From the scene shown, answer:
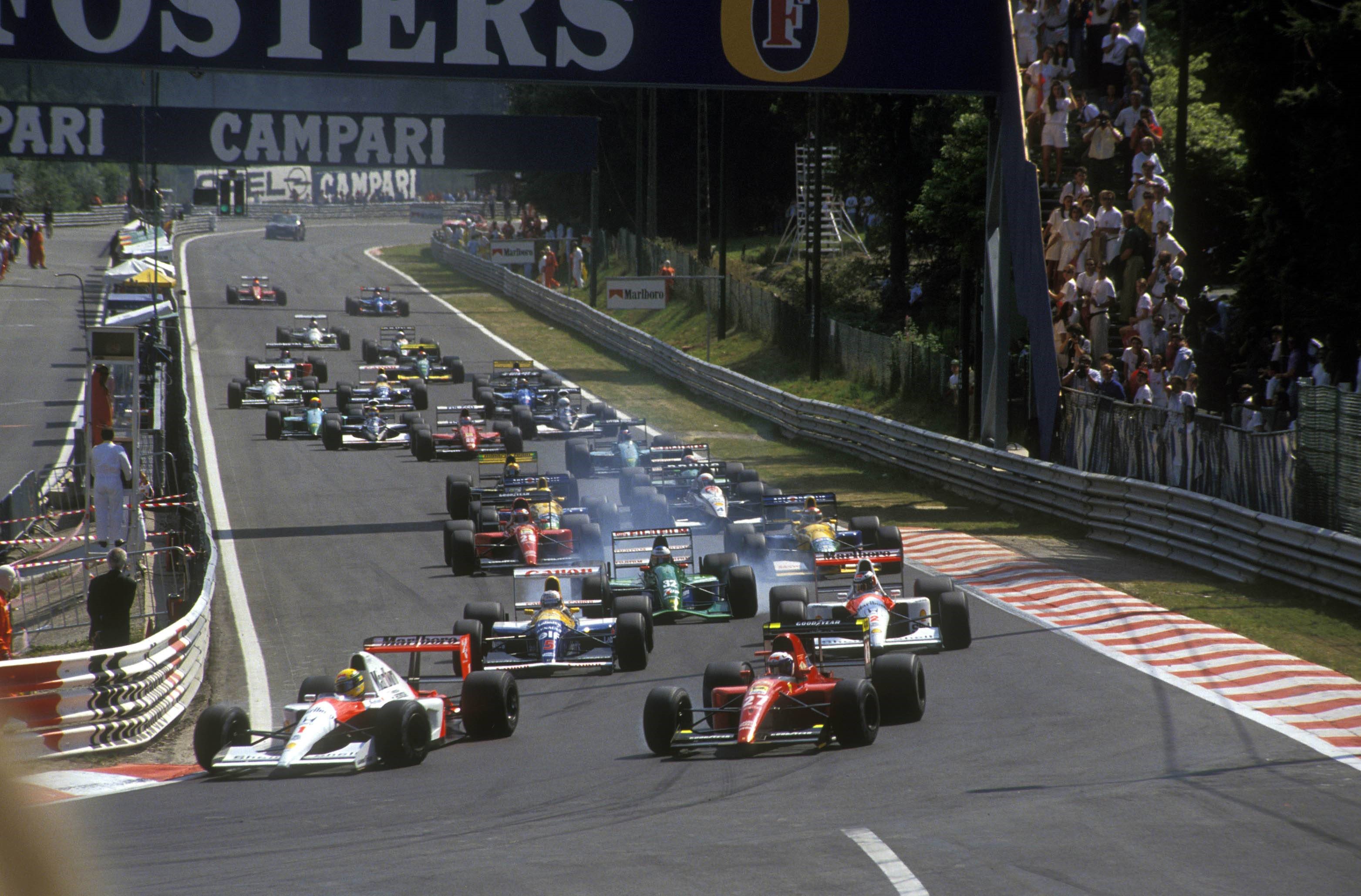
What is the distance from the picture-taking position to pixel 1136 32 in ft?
79.5

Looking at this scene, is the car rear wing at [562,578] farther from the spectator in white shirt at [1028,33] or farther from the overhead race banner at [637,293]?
the overhead race banner at [637,293]

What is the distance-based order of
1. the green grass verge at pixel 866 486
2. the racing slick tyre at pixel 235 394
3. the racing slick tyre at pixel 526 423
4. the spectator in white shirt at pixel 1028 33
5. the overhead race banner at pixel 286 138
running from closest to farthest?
the green grass verge at pixel 866 486 < the overhead race banner at pixel 286 138 < the spectator in white shirt at pixel 1028 33 < the racing slick tyre at pixel 526 423 < the racing slick tyre at pixel 235 394

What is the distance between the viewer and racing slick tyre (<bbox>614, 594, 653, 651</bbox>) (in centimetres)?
1457

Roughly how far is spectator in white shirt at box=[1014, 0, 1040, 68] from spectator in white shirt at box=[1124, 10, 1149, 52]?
1.64 metres

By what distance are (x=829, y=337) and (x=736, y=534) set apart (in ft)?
64.0

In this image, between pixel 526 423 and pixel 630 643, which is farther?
pixel 526 423

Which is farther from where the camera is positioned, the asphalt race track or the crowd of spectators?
the crowd of spectators

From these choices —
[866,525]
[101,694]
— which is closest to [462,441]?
[866,525]

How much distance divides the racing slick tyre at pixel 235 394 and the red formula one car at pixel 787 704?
24.8 meters

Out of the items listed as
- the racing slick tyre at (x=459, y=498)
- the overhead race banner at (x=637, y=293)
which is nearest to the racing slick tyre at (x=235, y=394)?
the overhead race banner at (x=637, y=293)

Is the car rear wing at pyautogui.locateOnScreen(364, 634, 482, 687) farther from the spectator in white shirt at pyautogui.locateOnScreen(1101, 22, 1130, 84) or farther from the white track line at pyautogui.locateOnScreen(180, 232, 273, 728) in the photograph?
the spectator in white shirt at pyautogui.locateOnScreen(1101, 22, 1130, 84)

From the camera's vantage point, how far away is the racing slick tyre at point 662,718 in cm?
1100

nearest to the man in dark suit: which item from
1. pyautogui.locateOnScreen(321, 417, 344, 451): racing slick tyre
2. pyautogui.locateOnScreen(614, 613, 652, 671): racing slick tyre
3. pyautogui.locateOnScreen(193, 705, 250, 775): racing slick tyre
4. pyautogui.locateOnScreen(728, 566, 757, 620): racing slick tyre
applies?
pyautogui.locateOnScreen(193, 705, 250, 775): racing slick tyre

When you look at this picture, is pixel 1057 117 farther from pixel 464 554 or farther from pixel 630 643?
pixel 630 643
